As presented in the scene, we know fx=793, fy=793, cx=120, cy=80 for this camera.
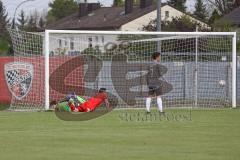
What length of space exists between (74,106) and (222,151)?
12918mm

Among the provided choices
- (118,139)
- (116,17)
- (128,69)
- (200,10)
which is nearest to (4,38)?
(116,17)

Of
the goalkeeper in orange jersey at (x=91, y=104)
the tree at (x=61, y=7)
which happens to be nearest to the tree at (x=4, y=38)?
the tree at (x=61, y=7)

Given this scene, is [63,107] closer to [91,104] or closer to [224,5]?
[91,104]

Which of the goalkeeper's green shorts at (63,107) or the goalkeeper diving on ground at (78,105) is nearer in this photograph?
the goalkeeper diving on ground at (78,105)

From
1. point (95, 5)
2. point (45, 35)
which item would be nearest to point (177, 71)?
point (45, 35)

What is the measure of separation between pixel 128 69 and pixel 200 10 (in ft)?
245

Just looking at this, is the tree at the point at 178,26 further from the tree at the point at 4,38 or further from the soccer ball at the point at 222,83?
the soccer ball at the point at 222,83

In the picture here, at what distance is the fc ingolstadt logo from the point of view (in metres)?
30.0

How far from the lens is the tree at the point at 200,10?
102694 millimetres

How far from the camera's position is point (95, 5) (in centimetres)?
11525

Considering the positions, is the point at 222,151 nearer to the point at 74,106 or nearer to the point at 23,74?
the point at 74,106

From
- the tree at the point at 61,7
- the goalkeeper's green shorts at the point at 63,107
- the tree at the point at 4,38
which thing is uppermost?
the tree at the point at 61,7

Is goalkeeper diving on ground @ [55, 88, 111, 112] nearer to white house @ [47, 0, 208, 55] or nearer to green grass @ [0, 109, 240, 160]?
green grass @ [0, 109, 240, 160]

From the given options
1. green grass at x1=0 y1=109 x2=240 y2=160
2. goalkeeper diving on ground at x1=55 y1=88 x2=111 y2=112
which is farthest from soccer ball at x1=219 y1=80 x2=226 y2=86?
green grass at x1=0 y1=109 x2=240 y2=160
